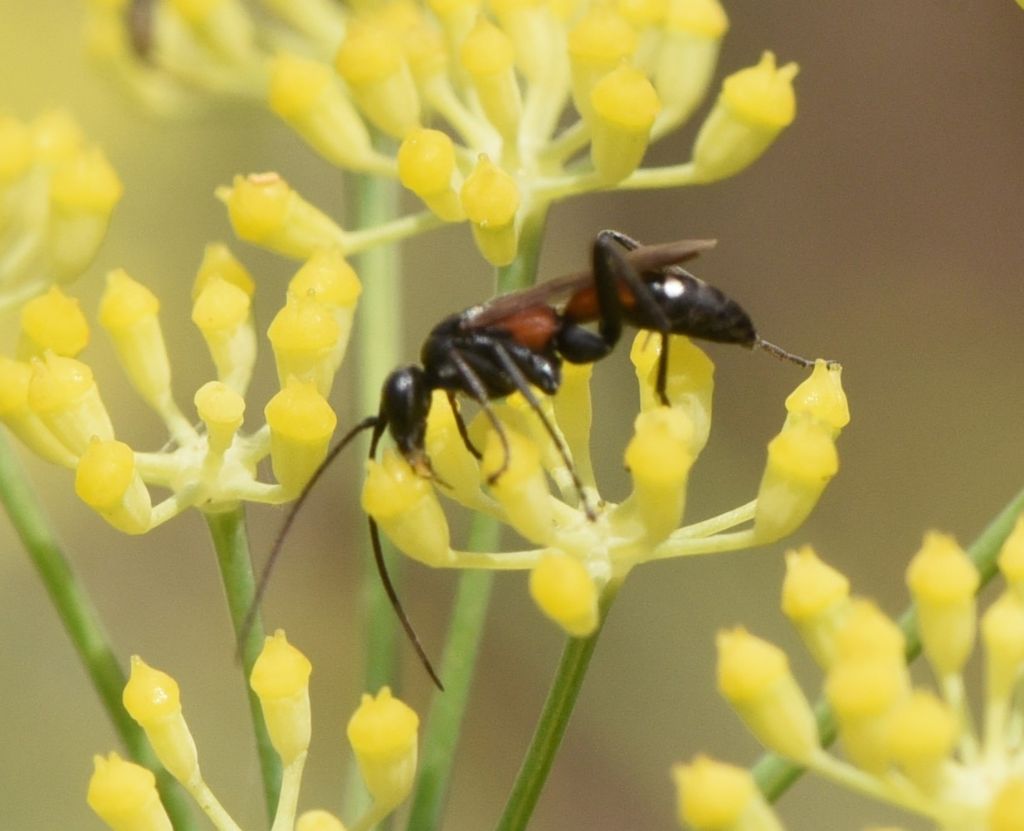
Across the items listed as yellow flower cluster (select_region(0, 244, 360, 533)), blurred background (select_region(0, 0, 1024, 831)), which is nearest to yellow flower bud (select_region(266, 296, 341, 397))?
yellow flower cluster (select_region(0, 244, 360, 533))

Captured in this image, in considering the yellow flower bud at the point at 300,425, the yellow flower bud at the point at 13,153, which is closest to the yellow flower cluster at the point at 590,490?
the yellow flower bud at the point at 300,425

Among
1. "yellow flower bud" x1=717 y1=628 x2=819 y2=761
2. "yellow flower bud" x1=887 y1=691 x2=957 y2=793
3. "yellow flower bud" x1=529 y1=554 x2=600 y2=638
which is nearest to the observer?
"yellow flower bud" x1=887 y1=691 x2=957 y2=793

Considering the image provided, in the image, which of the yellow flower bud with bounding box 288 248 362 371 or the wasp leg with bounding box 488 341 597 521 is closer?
the wasp leg with bounding box 488 341 597 521

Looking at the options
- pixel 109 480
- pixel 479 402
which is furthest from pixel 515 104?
pixel 109 480

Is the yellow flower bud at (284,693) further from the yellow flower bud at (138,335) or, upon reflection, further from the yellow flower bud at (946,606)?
the yellow flower bud at (946,606)

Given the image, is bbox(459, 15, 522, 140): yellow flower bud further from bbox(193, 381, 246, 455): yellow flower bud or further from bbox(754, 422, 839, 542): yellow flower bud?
bbox(754, 422, 839, 542): yellow flower bud

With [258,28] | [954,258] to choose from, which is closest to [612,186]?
[258,28]
